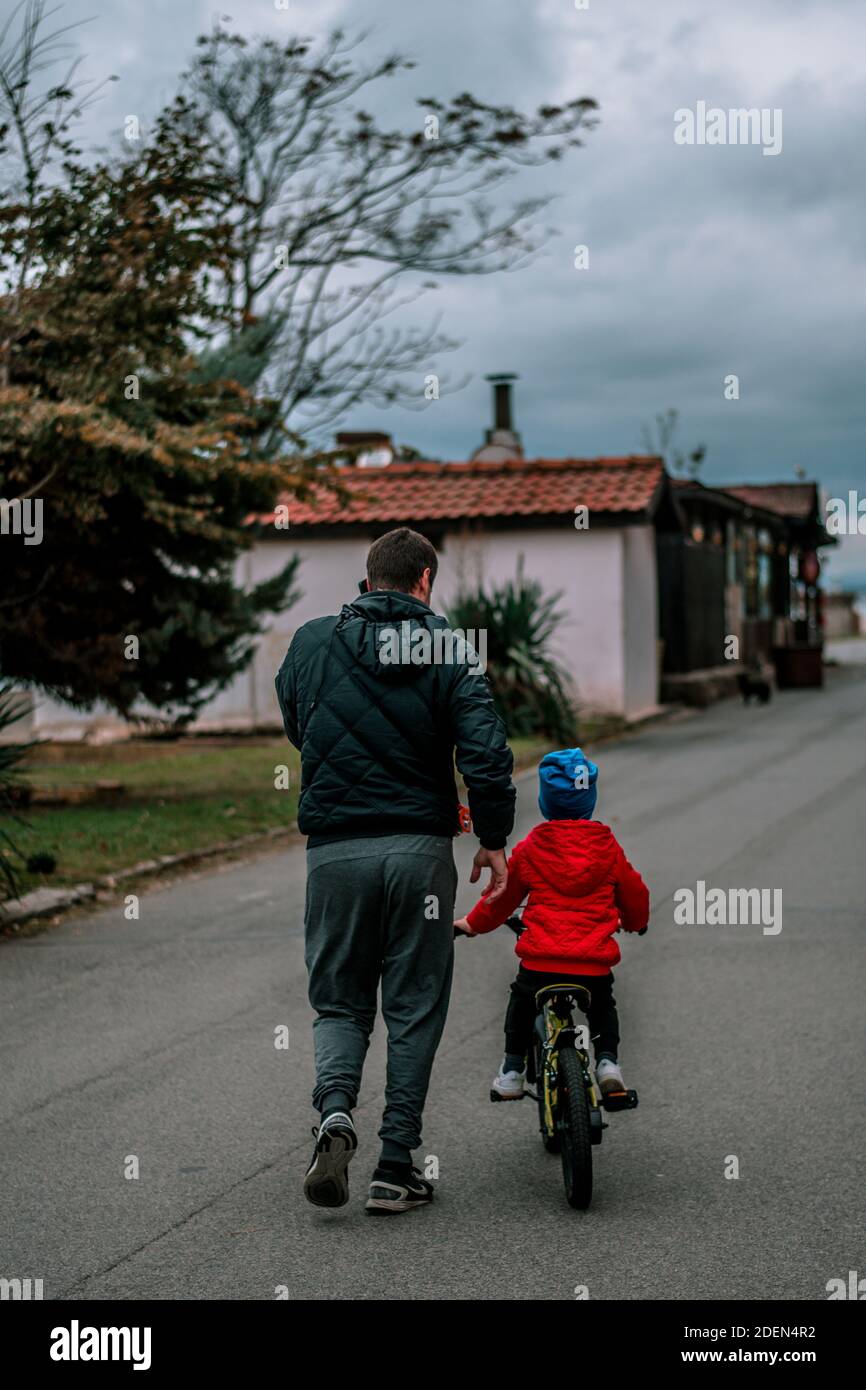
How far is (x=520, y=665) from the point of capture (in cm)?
2256

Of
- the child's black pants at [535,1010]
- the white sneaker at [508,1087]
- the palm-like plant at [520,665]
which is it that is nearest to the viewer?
the child's black pants at [535,1010]

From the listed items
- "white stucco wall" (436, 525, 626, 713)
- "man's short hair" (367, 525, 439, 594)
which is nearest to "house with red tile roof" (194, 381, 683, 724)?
"white stucco wall" (436, 525, 626, 713)

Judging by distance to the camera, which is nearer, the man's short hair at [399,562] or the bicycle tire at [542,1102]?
the man's short hair at [399,562]

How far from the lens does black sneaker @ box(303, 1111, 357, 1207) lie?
15.8ft

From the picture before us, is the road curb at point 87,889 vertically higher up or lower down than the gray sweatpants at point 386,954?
lower down

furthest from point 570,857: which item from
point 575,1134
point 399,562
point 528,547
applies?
point 528,547

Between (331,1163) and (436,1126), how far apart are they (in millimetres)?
1160

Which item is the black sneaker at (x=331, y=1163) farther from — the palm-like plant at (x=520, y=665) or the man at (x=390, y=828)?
the palm-like plant at (x=520, y=665)

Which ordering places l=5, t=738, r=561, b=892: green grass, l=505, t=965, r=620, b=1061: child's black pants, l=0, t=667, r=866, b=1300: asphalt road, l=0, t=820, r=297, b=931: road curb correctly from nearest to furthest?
l=0, t=667, r=866, b=1300: asphalt road, l=505, t=965, r=620, b=1061: child's black pants, l=0, t=820, r=297, b=931: road curb, l=5, t=738, r=561, b=892: green grass

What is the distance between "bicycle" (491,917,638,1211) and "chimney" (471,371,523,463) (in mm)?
27856

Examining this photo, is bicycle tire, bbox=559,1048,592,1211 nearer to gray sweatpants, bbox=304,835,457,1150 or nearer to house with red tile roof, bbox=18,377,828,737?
gray sweatpants, bbox=304,835,457,1150

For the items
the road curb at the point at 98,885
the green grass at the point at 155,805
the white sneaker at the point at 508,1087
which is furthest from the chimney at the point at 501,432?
the white sneaker at the point at 508,1087

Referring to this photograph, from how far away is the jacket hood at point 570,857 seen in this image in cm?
529

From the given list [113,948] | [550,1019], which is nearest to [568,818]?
[550,1019]
